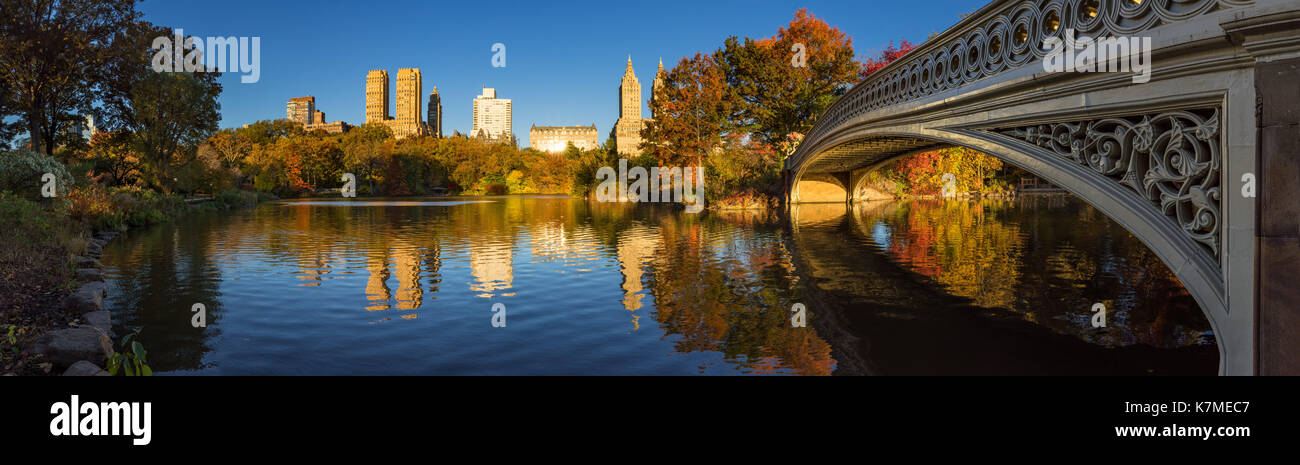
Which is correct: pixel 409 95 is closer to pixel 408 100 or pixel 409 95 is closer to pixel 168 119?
pixel 408 100

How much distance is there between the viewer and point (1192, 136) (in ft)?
14.5

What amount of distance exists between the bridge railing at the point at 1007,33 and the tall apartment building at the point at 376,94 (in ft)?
638

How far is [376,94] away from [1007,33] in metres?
202

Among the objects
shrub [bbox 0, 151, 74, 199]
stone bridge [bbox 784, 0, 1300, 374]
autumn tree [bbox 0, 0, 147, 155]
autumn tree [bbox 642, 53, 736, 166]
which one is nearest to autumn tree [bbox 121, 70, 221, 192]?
autumn tree [bbox 0, 0, 147, 155]

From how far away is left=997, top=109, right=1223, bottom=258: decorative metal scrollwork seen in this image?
431 cm

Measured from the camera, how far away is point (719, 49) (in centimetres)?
4222

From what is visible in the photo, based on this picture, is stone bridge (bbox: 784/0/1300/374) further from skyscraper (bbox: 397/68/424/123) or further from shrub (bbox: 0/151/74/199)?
skyscraper (bbox: 397/68/424/123)

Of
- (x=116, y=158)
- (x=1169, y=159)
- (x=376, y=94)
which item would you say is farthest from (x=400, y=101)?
(x=1169, y=159)

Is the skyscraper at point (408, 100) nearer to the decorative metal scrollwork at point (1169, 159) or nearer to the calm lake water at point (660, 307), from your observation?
the calm lake water at point (660, 307)

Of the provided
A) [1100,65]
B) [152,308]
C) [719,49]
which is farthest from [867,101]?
[719,49]

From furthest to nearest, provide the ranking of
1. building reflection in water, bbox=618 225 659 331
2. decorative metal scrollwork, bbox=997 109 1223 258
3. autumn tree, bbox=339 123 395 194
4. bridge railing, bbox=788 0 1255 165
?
autumn tree, bbox=339 123 395 194 < building reflection in water, bbox=618 225 659 331 < bridge railing, bbox=788 0 1255 165 < decorative metal scrollwork, bbox=997 109 1223 258

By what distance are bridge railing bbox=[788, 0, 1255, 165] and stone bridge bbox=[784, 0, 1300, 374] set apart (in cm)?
2

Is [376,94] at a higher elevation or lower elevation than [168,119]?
higher

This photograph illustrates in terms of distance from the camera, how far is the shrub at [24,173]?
17.8 meters
